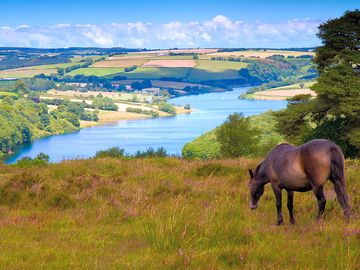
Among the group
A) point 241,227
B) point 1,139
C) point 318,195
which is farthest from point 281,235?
point 1,139

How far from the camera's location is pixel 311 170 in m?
A: 9.62

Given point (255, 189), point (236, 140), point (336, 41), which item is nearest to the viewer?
point (255, 189)

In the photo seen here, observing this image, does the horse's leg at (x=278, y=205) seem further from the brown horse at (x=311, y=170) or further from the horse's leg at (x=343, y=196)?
the horse's leg at (x=343, y=196)

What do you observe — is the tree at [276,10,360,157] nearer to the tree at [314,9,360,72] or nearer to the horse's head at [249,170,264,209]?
the tree at [314,9,360,72]

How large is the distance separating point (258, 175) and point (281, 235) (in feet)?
9.45

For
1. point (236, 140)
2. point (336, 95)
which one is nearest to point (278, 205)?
point (336, 95)

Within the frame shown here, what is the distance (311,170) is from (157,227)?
3.30 m

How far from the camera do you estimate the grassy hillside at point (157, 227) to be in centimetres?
696

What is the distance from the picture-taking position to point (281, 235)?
27.9 ft

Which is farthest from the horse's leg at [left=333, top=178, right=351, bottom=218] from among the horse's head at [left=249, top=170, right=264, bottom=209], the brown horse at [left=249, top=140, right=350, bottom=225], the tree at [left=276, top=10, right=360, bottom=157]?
the tree at [left=276, top=10, right=360, bottom=157]

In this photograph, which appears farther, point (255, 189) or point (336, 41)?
point (336, 41)

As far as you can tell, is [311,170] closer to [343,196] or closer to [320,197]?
[320,197]

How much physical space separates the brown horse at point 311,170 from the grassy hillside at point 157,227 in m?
0.51

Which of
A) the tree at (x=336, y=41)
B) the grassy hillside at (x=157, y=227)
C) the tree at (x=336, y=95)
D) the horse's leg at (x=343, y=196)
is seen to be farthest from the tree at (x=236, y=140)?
the horse's leg at (x=343, y=196)
